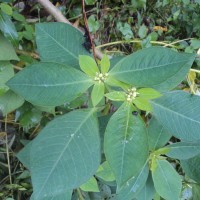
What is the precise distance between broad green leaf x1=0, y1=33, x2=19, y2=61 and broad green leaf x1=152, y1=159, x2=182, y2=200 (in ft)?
1.94

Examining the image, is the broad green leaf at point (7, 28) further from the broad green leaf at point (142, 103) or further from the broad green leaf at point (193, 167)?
the broad green leaf at point (193, 167)

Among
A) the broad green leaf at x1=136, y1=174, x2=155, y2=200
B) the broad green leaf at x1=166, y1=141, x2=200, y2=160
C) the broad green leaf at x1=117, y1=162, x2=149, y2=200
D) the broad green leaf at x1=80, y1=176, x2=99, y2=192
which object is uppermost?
the broad green leaf at x1=166, y1=141, x2=200, y2=160

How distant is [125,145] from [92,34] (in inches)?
39.2

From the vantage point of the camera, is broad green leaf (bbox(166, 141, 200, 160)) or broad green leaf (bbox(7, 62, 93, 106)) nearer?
broad green leaf (bbox(7, 62, 93, 106))

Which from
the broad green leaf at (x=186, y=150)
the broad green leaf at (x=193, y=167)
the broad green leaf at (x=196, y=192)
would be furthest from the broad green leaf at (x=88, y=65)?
the broad green leaf at (x=196, y=192)

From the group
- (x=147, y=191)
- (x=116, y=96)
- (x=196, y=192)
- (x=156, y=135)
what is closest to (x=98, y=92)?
(x=116, y=96)

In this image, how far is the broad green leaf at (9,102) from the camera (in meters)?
1.19

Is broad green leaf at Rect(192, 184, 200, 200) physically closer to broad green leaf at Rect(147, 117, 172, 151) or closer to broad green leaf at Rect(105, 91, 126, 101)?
broad green leaf at Rect(147, 117, 172, 151)

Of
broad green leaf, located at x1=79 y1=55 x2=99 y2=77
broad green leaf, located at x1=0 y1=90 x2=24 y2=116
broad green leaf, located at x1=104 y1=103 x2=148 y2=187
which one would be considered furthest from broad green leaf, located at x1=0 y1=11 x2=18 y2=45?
broad green leaf, located at x1=104 y1=103 x2=148 y2=187

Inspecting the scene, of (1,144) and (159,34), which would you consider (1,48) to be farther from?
(159,34)

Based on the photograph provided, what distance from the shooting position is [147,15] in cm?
196

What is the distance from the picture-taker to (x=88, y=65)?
859 mm

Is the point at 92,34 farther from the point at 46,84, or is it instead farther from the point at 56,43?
the point at 46,84

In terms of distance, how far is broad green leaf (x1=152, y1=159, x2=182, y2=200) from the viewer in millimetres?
1082
